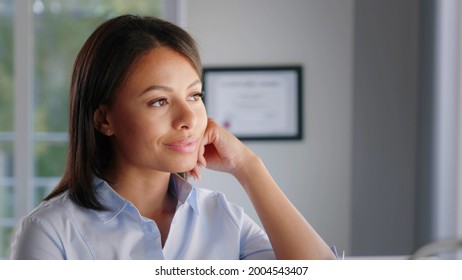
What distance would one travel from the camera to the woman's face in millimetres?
492

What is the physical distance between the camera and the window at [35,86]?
1887mm

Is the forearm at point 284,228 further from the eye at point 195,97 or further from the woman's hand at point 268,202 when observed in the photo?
the eye at point 195,97

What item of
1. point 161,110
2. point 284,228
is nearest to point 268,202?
point 284,228

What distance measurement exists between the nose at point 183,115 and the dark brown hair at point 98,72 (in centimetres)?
3

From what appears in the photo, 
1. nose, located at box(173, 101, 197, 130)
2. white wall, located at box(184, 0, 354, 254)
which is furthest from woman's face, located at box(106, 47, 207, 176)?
white wall, located at box(184, 0, 354, 254)

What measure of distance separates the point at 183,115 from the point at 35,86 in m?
1.55

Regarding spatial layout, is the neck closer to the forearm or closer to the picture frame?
the forearm

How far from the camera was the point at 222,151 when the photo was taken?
0.58 m

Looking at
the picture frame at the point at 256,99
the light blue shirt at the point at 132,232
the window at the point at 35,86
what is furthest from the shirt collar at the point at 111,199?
the window at the point at 35,86

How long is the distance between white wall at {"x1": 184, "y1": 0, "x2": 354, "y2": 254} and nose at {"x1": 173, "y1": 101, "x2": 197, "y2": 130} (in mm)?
1363

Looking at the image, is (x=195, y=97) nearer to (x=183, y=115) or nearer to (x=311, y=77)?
(x=183, y=115)

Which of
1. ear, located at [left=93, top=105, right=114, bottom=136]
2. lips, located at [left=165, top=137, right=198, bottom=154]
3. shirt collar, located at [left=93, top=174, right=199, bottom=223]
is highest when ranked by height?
ear, located at [left=93, top=105, right=114, bottom=136]

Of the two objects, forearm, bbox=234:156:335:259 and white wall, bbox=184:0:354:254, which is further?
white wall, bbox=184:0:354:254
